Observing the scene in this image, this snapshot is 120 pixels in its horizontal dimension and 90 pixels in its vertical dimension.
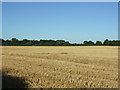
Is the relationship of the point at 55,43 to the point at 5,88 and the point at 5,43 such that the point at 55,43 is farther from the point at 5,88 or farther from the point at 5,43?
the point at 5,88

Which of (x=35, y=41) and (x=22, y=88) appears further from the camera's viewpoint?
(x=35, y=41)

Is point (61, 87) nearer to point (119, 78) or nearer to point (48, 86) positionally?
point (48, 86)

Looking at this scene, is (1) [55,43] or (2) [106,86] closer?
(2) [106,86]

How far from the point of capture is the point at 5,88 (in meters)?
7.18

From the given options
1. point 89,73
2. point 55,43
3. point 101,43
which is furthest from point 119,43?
point 89,73

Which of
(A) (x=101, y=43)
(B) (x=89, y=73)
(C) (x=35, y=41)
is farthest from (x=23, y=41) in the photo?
(B) (x=89, y=73)

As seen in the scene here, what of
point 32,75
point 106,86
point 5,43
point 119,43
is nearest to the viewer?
point 106,86

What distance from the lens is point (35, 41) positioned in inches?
2309

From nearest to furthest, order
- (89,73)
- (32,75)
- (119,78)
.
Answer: (32,75)
(119,78)
(89,73)

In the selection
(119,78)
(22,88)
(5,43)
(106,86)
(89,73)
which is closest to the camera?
(22,88)

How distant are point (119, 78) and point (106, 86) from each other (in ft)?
7.72

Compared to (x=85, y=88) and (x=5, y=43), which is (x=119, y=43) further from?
(x=85, y=88)

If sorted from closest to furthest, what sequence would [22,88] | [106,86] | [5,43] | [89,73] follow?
[22,88], [106,86], [89,73], [5,43]

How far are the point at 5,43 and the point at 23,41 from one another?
4.87 metres
